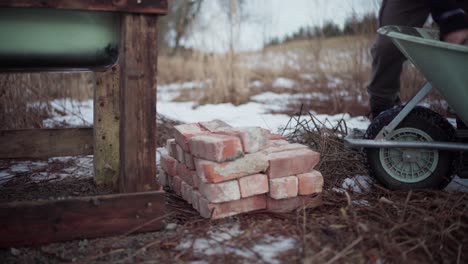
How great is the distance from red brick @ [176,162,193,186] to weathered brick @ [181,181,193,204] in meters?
0.02

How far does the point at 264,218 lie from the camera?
232cm

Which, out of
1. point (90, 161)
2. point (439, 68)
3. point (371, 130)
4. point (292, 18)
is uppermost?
point (292, 18)

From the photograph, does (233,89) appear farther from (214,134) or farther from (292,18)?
(214,134)

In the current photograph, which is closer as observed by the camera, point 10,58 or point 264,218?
point 10,58

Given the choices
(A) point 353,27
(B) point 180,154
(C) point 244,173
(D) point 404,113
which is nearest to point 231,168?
(C) point 244,173

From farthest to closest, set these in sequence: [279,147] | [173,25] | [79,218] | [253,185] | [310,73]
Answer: [173,25] < [310,73] < [279,147] < [253,185] < [79,218]

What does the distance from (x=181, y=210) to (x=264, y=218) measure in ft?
1.51

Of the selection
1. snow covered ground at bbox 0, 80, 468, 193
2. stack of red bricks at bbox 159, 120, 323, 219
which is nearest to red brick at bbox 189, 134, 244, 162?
stack of red bricks at bbox 159, 120, 323, 219

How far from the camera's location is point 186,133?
255 cm

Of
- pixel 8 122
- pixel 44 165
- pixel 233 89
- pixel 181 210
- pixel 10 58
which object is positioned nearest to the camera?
pixel 10 58

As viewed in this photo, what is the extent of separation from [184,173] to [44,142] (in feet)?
3.20

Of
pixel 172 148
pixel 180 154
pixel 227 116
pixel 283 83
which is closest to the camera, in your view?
pixel 180 154

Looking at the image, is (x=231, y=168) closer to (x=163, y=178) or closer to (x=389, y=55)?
(x=163, y=178)

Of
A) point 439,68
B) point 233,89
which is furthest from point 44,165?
point 233,89
